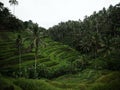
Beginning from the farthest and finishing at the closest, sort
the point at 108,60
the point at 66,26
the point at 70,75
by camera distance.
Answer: the point at 66,26, the point at 108,60, the point at 70,75

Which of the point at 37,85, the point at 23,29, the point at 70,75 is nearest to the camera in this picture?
the point at 37,85

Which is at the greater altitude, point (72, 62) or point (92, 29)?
point (92, 29)

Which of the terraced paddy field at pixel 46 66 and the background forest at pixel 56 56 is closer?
the background forest at pixel 56 56

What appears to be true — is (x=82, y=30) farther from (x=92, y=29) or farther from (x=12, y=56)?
(x=12, y=56)

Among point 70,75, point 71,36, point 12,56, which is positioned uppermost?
point 71,36

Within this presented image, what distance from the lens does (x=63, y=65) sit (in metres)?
75.4

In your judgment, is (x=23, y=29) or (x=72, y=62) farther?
(x=23, y=29)

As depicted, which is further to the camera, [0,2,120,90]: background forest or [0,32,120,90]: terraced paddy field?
[0,32,120,90]: terraced paddy field

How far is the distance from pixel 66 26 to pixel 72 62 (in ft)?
193

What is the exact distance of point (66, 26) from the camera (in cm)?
13962

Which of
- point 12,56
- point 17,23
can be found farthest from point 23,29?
point 12,56

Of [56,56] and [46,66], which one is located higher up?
[56,56]

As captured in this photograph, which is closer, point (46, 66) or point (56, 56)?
point (46, 66)

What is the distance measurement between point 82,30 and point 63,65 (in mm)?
56849
